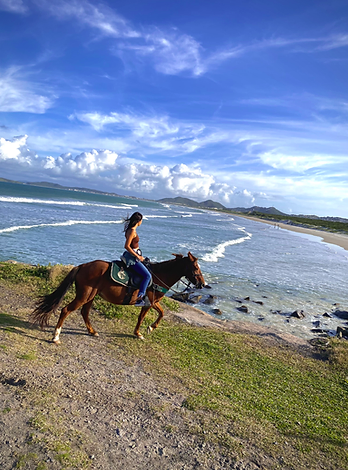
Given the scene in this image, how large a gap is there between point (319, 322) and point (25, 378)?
12660mm

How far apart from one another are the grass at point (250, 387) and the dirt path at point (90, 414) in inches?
5.7

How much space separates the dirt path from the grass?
5.7 inches

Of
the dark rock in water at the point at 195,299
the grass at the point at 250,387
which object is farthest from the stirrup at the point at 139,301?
the dark rock in water at the point at 195,299

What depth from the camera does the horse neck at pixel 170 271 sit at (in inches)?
329

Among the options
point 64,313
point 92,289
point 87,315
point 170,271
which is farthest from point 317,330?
point 64,313

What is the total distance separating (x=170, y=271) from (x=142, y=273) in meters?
0.90

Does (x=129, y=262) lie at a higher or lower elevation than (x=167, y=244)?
higher

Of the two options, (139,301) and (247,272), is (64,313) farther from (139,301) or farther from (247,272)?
(247,272)

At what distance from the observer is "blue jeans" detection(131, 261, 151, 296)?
25.6 ft

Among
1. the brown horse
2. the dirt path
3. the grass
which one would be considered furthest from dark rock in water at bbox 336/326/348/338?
the dirt path

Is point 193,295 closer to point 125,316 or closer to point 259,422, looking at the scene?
point 125,316

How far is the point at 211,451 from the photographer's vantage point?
14.8 feet

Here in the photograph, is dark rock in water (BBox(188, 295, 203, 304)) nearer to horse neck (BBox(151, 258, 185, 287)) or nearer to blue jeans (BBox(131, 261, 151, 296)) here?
horse neck (BBox(151, 258, 185, 287))

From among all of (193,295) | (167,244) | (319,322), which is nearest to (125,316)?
(193,295)
